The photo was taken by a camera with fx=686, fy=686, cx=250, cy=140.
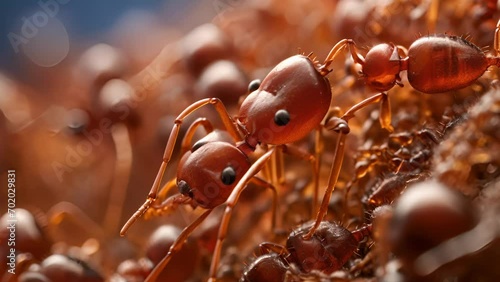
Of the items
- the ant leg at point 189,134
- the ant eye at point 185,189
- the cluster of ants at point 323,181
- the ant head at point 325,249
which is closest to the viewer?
the cluster of ants at point 323,181

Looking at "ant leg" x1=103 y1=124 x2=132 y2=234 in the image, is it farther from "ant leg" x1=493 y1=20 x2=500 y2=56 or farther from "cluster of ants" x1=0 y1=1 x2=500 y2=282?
"ant leg" x1=493 y1=20 x2=500 y2=56

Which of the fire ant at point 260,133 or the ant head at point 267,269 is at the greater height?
the fire ant at point 260,133

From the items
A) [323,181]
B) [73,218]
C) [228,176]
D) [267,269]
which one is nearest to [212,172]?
[228,176]

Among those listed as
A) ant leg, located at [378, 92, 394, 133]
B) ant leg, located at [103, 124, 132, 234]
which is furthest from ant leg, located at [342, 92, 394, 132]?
ant leg, located at [103, 124, 132, 234]

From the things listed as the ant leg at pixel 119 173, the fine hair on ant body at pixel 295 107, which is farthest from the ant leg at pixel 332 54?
the ant leg at pixel 119 173

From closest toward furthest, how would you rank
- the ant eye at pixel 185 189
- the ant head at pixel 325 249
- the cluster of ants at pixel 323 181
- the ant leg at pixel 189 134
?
the cluster of ants at pixel 323 181 → the ant head at pixel 325 249 → the ant eye at pixel 185 189 → the ant leg at pixel 189 134

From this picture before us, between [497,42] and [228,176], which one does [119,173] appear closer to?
[228,176]

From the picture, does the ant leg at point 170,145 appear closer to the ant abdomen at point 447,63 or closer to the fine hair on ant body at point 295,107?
the fine hair on ant body at point 295,107

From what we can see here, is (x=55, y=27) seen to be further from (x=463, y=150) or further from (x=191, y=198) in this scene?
(x=463, y=150)
